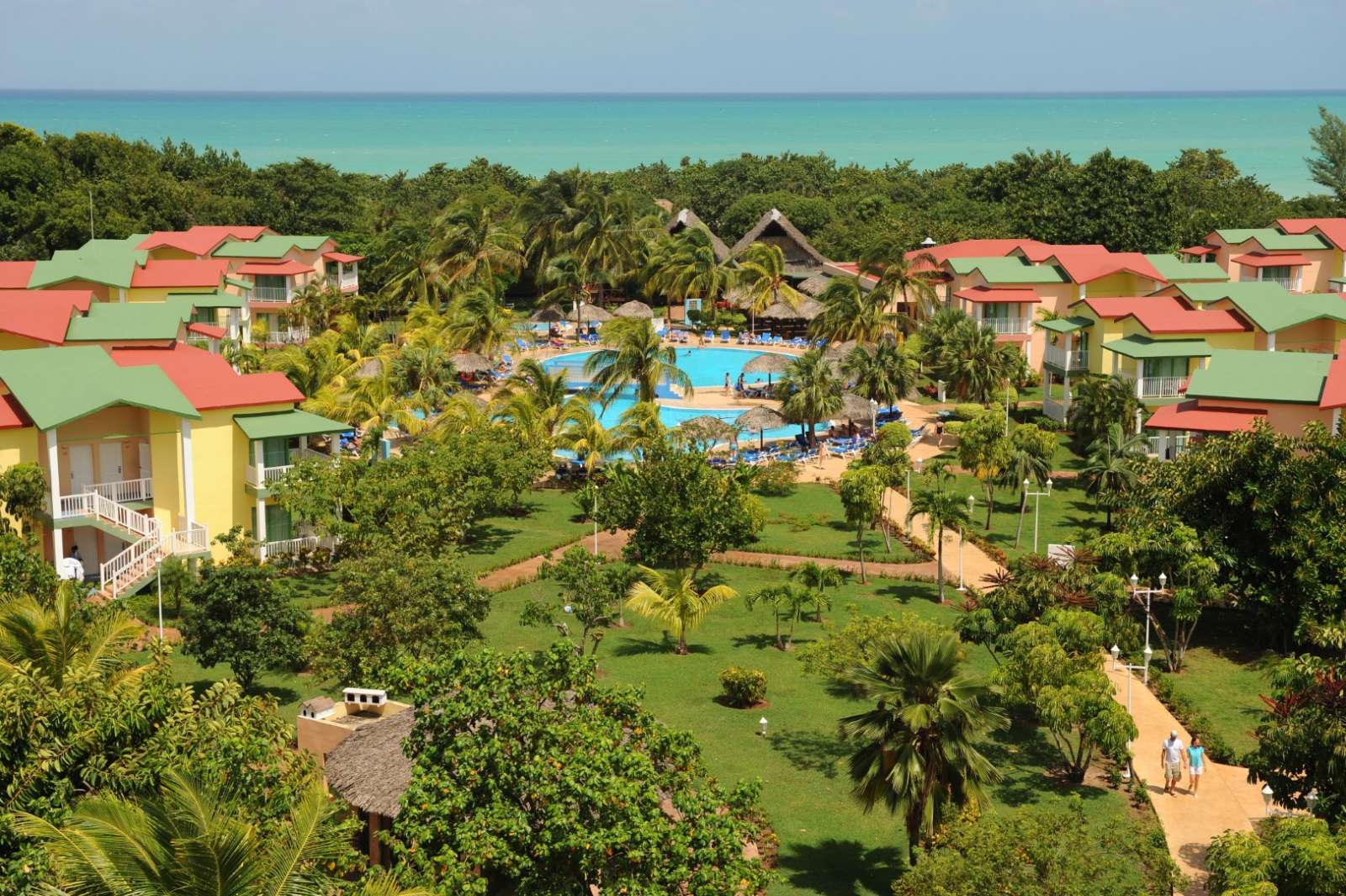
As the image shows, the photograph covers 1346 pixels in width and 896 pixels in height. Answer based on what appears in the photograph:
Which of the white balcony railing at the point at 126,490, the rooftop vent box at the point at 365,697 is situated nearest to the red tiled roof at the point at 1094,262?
the white balcony railing at the point at 126,490

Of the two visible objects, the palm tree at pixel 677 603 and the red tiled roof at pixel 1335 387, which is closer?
the palm tree at pixel 677 603

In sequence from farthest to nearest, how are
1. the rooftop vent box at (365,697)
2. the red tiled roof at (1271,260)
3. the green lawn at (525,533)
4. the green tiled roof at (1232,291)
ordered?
the red tiled roof at (1271,260), the green tiled roof at (1232,291), the green lawn at (525,533), the rooftop vent box at (365,697)

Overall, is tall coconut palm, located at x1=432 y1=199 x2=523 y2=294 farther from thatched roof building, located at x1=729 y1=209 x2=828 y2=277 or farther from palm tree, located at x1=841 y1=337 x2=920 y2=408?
palm tree, located at x1=841 y1=337 x2=920 y2=408

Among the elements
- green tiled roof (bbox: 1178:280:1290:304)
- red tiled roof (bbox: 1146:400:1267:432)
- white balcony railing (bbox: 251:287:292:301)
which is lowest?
red tiled roof (bbox: 1146:400:1267:432)

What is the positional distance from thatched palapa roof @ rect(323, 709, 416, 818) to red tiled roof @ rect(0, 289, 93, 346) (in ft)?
77.4

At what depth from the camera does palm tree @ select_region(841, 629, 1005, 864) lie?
19.3m

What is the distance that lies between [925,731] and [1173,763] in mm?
6419

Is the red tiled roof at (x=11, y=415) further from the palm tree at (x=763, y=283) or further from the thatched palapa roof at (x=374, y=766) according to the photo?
the palm tree at (x=763, y=283)

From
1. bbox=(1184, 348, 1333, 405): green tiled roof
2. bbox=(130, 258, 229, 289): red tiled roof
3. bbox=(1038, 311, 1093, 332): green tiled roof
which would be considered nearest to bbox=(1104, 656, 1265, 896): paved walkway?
bbox=(1184, 348, 1333, 405): green tiled roof

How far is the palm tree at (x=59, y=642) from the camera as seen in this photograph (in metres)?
18.7

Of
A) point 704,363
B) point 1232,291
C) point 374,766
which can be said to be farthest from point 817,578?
point 704,363

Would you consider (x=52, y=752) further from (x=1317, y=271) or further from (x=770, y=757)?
(x=1317, y=271)

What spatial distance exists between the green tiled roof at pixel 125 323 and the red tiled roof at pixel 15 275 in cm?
1024

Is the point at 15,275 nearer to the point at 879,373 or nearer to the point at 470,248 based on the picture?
the point at 470,248
